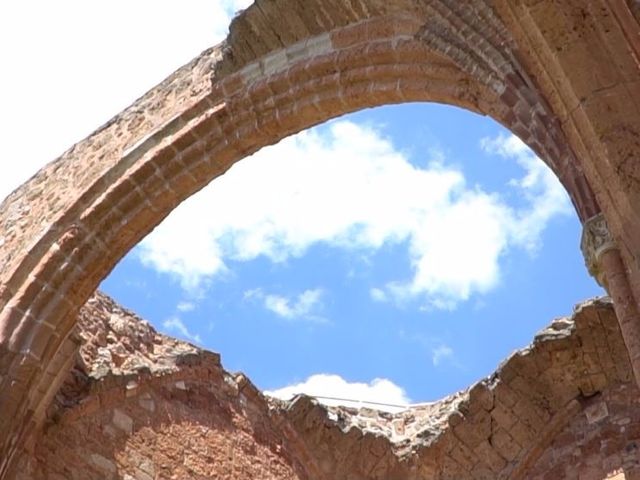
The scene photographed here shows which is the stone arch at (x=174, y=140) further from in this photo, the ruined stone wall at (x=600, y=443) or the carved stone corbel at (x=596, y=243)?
the ruined stone wall at (x=600, y=443)

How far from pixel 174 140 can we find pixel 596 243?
3.69 m

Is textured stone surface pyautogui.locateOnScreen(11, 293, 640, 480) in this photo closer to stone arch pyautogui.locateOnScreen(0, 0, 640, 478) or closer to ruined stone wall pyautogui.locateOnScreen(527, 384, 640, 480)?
ruined stone wall pyautogui.locateOnScreen(527, 384, 640, 480)

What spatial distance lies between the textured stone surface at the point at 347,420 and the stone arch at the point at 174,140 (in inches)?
34.0

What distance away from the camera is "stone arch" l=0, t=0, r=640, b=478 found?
5.76 meters

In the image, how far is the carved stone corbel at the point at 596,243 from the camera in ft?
11.3

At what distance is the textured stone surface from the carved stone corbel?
481 cm

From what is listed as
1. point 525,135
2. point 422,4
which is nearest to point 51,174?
point 422,4

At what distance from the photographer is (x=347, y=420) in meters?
9.51

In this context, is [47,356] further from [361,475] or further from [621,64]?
[621,64]

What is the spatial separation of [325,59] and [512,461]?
452 centimetres

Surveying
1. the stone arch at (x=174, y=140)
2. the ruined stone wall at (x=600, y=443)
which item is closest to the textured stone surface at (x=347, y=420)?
the ruined stone wall at (x=600, y=443)

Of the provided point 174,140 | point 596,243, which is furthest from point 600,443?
point 596,243

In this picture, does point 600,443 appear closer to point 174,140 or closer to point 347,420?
point 347,420

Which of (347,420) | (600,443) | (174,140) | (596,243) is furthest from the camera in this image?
(347,420)
